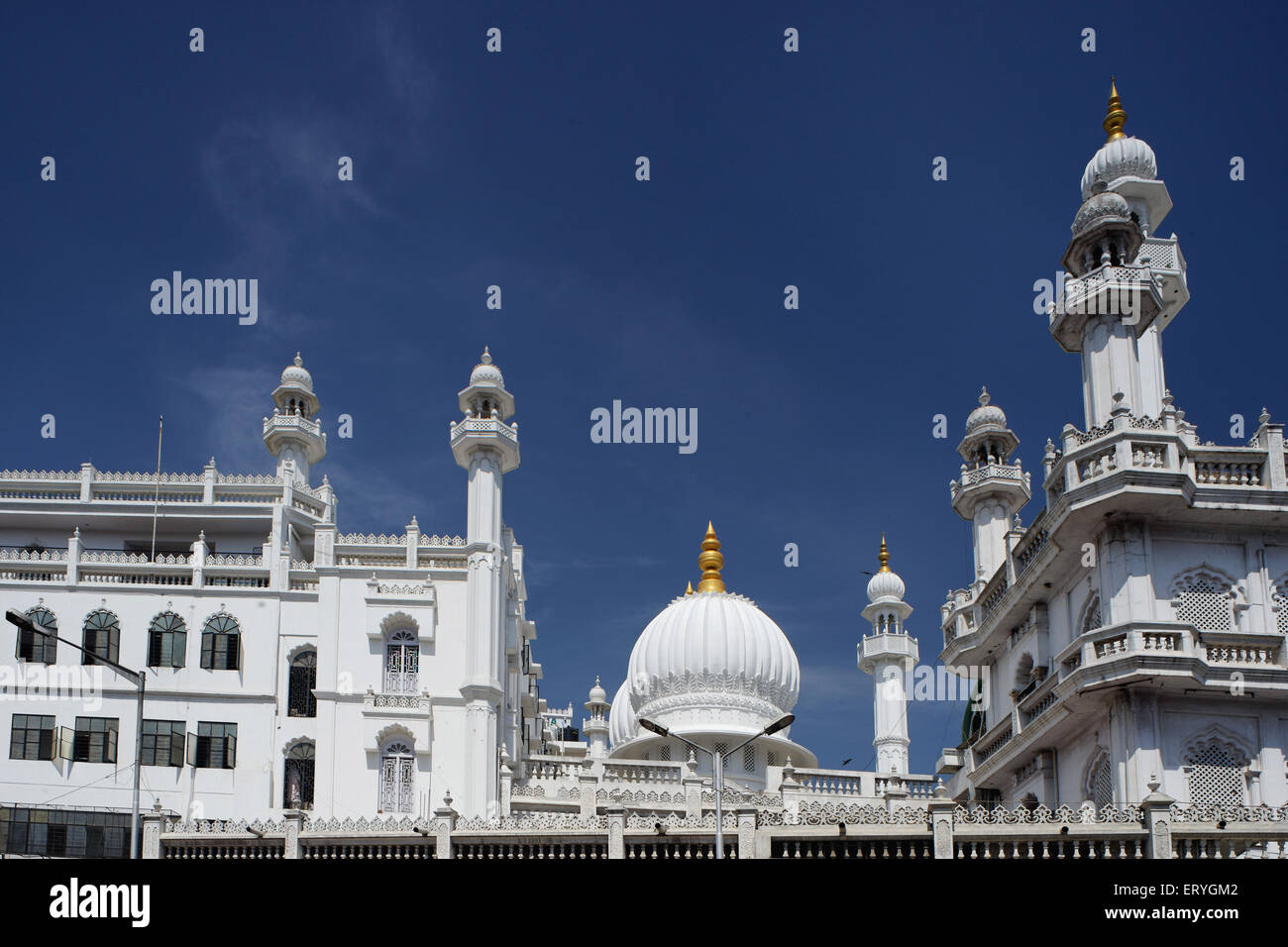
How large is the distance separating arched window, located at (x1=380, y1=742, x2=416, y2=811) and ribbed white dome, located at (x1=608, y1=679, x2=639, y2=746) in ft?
46.4

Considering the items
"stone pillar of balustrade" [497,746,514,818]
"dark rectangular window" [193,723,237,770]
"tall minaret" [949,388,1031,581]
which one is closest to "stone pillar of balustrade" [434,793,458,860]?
"stone pillar of balustrade" [497,746,514,818]

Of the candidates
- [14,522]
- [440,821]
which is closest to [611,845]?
[440,821]

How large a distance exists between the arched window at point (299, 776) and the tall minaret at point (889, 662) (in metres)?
24.2

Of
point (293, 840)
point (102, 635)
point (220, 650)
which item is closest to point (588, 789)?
point (220, 650)

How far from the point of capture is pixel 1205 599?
31484 mm

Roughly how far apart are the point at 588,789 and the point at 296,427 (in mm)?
20646

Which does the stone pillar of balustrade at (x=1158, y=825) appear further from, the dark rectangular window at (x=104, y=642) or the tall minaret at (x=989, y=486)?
the dark rectangular window at (x=104, y=642)

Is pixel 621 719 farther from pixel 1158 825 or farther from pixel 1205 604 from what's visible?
pixel 1158 825

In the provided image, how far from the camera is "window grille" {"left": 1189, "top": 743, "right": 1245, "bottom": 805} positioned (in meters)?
29.7

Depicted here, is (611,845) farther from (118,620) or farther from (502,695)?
(118,620)

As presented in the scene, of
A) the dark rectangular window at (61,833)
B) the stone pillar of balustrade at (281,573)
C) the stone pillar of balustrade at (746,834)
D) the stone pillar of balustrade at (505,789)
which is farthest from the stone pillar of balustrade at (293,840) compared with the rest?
the stone pillar of balustrade at (281,573)

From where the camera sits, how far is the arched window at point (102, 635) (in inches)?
1961

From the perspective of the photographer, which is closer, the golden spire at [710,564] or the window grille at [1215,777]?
the window grille at [1215,777]

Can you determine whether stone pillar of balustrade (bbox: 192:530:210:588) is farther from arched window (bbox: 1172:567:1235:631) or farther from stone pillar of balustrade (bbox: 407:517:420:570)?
arched window (bbox: 1172:567:1235:631)
